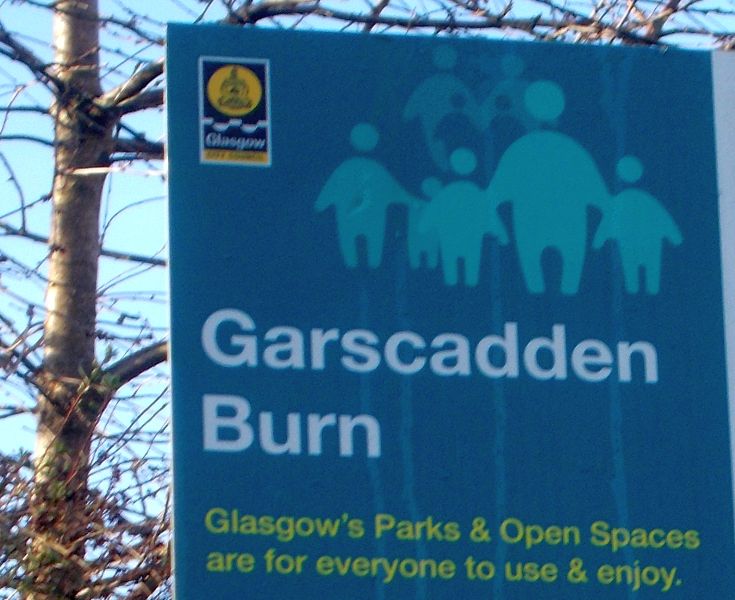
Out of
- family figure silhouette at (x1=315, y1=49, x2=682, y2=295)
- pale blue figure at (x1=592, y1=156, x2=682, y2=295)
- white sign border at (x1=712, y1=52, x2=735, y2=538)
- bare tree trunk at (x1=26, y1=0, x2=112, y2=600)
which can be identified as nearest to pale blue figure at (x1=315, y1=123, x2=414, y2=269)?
family figure silhouette at (x1=315, y1=49, x2=682, y2=295)

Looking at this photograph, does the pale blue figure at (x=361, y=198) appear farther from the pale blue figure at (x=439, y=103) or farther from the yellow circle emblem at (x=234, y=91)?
the yellow circle emblem at (x=234, y=91)

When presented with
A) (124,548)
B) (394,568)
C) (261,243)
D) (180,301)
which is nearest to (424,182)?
(261,243)

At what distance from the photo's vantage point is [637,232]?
427 cm

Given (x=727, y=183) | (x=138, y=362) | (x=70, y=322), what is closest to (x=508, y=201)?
(x=727, y=183)

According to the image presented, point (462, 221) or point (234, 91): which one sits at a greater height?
point (234, 91)

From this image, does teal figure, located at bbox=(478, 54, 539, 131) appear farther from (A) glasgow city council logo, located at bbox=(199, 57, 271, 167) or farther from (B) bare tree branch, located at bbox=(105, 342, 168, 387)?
(B) bare tree branch, located at bbox=(105, 342, 168, 387)

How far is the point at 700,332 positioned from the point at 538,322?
1.48ft

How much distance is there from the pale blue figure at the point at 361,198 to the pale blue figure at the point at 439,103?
15cm

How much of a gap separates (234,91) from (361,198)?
44 cm

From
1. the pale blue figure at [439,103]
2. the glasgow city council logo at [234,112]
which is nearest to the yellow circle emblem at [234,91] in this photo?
the glasgow city council logo at [234,112]

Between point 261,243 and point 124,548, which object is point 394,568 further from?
point 124,548

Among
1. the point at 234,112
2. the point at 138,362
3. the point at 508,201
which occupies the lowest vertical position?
the point at 138,362

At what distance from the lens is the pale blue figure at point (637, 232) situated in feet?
13.9

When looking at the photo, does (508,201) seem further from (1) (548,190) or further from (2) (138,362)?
(2) (138,362)
